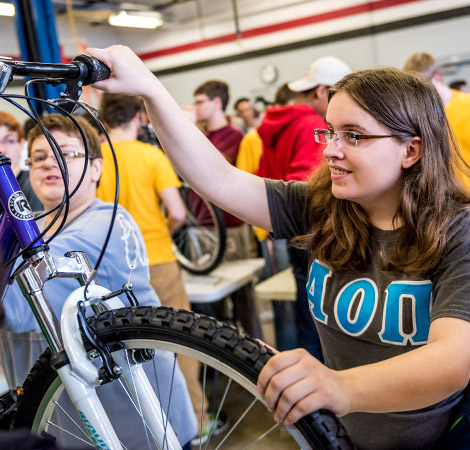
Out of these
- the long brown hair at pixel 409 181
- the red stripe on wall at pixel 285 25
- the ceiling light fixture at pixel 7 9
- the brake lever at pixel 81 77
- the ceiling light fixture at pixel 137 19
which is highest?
the ceiling light fixture at pixel 137 19

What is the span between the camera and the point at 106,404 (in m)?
1.19

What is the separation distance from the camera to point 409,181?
1110 mm

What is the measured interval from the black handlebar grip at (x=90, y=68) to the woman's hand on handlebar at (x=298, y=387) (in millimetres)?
527

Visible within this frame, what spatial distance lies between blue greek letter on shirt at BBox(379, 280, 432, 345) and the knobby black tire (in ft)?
1.13

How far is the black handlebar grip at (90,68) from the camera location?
2.93 feet

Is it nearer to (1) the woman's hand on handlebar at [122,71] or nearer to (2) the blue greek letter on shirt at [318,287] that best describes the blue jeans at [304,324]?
(2) the blue greek letter on shirt at [318,287]

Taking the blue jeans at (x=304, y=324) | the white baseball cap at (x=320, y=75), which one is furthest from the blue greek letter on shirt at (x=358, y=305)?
the white baseball cap at (x=320, y=75)

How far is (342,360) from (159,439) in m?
0.40

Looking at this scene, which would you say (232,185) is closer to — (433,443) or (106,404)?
(106,404)

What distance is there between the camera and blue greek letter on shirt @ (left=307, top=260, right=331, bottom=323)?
1162mm

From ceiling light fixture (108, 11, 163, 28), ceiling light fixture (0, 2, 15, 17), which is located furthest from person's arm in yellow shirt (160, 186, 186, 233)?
ceiling light fixture (108, 11, 163, 28)

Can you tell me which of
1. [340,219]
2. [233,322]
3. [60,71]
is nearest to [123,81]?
[60,71]

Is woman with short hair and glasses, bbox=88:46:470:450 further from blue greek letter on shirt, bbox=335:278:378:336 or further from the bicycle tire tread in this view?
the bicycle tire tread

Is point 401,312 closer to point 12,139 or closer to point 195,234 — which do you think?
point 12,139
